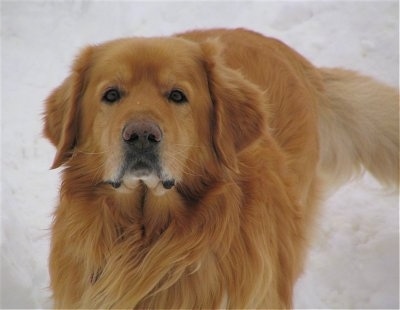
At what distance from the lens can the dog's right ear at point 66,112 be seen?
328 cm

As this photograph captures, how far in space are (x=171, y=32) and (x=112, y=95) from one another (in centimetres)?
360

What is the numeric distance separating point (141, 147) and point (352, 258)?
2.61 metres

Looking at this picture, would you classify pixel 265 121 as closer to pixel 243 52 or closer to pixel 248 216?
pixel 248 216

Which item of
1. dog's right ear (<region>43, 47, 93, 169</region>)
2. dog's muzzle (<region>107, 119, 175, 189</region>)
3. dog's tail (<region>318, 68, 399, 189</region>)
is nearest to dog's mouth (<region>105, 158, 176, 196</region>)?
dog's muzzle (<region>107, 119, 175, 189</region>)

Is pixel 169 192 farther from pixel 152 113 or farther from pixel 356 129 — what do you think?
pixel 356 129

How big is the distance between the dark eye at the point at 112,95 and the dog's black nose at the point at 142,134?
13.5 inches

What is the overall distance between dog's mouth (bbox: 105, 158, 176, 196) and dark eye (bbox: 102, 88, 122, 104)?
0.39 metres

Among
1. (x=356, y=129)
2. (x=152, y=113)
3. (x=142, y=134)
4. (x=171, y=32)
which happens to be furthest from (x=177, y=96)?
(x=171, y=32)

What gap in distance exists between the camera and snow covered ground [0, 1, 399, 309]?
14.9ft

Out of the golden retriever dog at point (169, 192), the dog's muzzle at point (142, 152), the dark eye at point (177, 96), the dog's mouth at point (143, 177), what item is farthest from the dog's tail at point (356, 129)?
the dog's muzzle at point (142, 152)

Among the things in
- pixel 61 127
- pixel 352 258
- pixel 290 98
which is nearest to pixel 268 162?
pixel 290 98

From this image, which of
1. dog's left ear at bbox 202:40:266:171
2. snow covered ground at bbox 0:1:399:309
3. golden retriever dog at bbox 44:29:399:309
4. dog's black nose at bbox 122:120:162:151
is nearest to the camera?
dog's black nose at bbox 122:120:162:151

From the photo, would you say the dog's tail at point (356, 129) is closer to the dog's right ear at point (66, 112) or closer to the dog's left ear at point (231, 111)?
the dog's left ear at point (231, 111)

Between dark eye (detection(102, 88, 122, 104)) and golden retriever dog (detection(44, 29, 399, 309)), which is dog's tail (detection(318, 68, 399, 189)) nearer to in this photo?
golden retriever dog (detection(44, 29, 399, 309))
